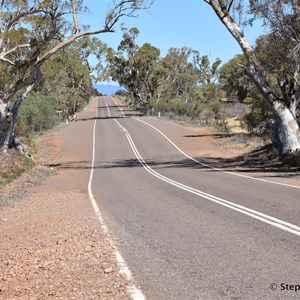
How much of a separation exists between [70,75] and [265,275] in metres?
72.1

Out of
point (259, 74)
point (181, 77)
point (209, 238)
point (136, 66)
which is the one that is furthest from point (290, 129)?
point (181, 77)

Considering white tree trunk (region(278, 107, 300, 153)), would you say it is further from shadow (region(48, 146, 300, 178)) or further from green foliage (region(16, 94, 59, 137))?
green foliage (region(16, 94, 59, 137))

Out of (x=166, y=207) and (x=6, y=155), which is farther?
(x=6, y=155)

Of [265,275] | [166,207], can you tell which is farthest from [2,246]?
[265,275]

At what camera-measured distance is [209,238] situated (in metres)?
7.16

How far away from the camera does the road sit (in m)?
4.97

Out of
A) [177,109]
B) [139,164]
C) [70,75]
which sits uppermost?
[70,75]

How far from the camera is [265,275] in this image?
5.16 meters

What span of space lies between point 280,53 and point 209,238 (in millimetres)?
17349

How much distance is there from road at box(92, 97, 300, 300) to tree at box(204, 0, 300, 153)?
7.57m

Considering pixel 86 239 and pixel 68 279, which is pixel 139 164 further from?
pixel 68 279

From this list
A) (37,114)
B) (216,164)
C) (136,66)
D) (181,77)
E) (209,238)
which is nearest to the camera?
(209,238)

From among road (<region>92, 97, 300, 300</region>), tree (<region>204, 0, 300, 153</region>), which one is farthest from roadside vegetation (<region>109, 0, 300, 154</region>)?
road (<region>92, 97, 300, 300</region>)

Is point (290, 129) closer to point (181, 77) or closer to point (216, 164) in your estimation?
point (216, 164)
